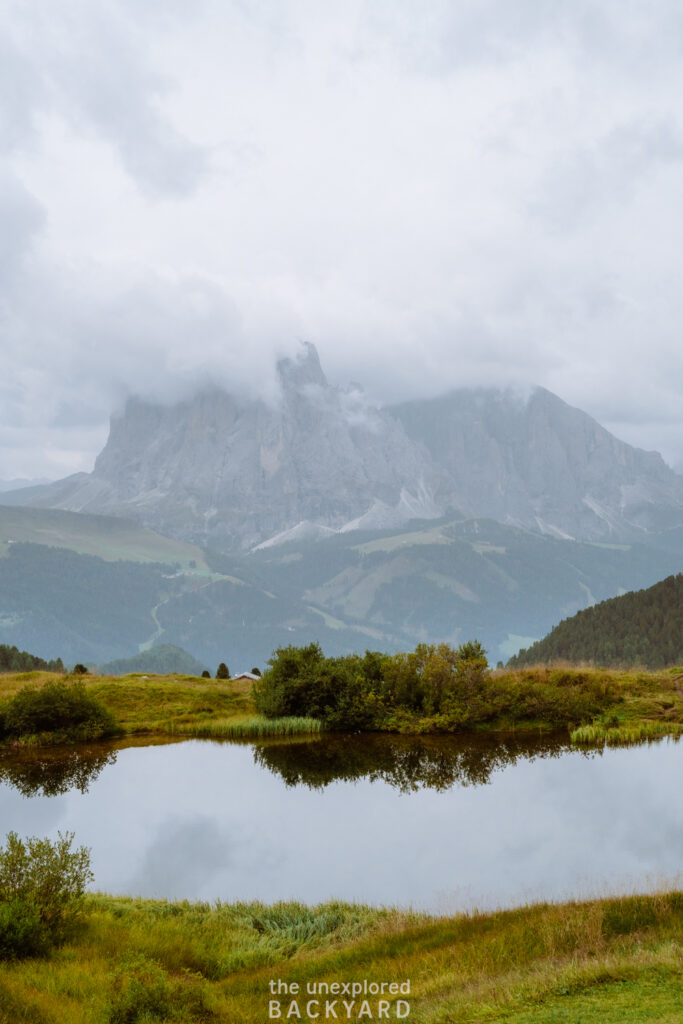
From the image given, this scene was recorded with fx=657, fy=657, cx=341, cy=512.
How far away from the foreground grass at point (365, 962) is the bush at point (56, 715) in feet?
77.7

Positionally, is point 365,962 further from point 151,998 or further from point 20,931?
point 20,931

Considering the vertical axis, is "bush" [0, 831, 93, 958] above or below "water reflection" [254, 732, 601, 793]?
above

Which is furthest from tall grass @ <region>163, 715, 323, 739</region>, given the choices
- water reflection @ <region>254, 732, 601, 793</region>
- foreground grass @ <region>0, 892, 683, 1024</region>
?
foreground grass @ <region>0, 892, 683, 1024</region>

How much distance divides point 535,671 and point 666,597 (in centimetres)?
6239

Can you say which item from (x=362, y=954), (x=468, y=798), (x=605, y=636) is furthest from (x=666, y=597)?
(x=362, y=954)

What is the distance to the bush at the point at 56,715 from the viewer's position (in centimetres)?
3859

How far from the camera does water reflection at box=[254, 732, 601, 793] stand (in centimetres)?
2952

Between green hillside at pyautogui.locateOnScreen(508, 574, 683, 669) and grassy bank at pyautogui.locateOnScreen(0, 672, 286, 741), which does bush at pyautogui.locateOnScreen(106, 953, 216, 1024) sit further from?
green hillside at pyautogui.locateOnScreen(508, 574, 683, 669)

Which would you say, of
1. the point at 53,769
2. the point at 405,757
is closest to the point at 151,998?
the point at 405,757

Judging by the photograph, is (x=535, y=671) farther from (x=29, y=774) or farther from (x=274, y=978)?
(x=274, y=978)

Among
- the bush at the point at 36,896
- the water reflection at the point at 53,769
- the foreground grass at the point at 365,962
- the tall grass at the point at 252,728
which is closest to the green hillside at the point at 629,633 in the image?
the tall grass at the point at 252,728

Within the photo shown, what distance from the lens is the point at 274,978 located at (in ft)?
42.6

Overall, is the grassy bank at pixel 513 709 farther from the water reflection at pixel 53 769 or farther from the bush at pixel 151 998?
the bush at pixel 151 998

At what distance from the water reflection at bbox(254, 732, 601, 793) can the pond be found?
15 cm
